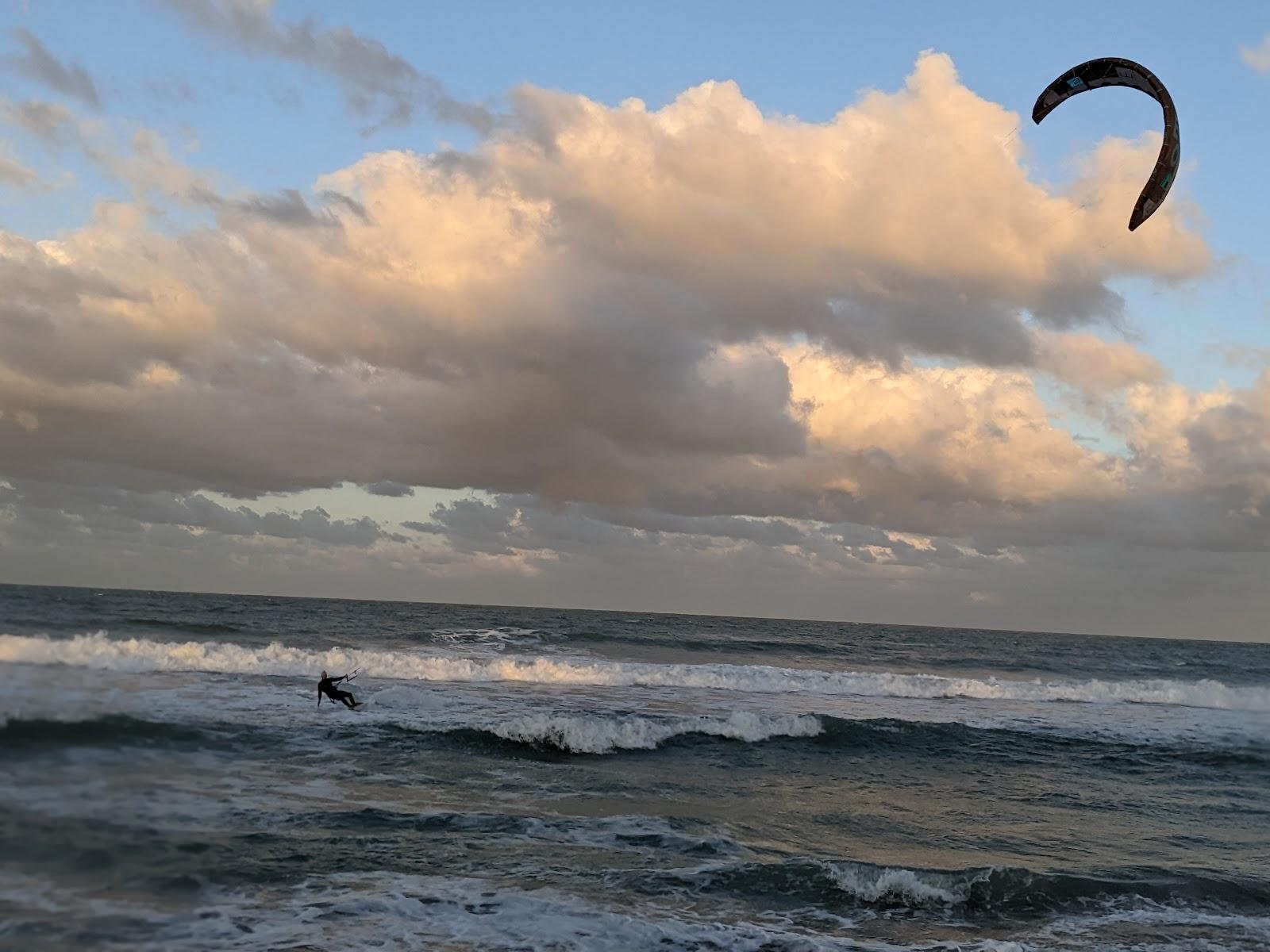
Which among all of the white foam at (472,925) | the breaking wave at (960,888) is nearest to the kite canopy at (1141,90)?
the breaking wave at (960,888)

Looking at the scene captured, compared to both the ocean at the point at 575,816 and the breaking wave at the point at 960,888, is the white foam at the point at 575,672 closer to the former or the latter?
the ocean at the point at 575,816

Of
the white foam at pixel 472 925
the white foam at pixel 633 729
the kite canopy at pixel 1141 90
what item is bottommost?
the white foam at pixel 472 925

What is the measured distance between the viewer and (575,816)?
15.5 metres

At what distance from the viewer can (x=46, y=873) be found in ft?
33.0

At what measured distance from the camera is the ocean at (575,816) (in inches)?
414

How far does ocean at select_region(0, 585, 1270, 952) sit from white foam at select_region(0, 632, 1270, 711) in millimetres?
342

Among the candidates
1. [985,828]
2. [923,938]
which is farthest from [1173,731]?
[923,938]

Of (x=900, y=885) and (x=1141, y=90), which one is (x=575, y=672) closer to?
(x=900, y=885)

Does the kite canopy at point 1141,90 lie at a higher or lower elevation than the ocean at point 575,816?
higher

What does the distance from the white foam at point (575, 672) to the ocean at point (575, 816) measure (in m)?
0.34

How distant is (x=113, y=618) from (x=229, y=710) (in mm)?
23579

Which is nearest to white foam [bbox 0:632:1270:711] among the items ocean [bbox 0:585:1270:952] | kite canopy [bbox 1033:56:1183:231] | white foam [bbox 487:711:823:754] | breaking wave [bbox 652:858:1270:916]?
ocean [bbox 0:585:1270:952]

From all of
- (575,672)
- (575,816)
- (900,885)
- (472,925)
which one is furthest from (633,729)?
(472,925)

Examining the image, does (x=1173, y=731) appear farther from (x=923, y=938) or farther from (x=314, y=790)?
(x=314, y=790)
